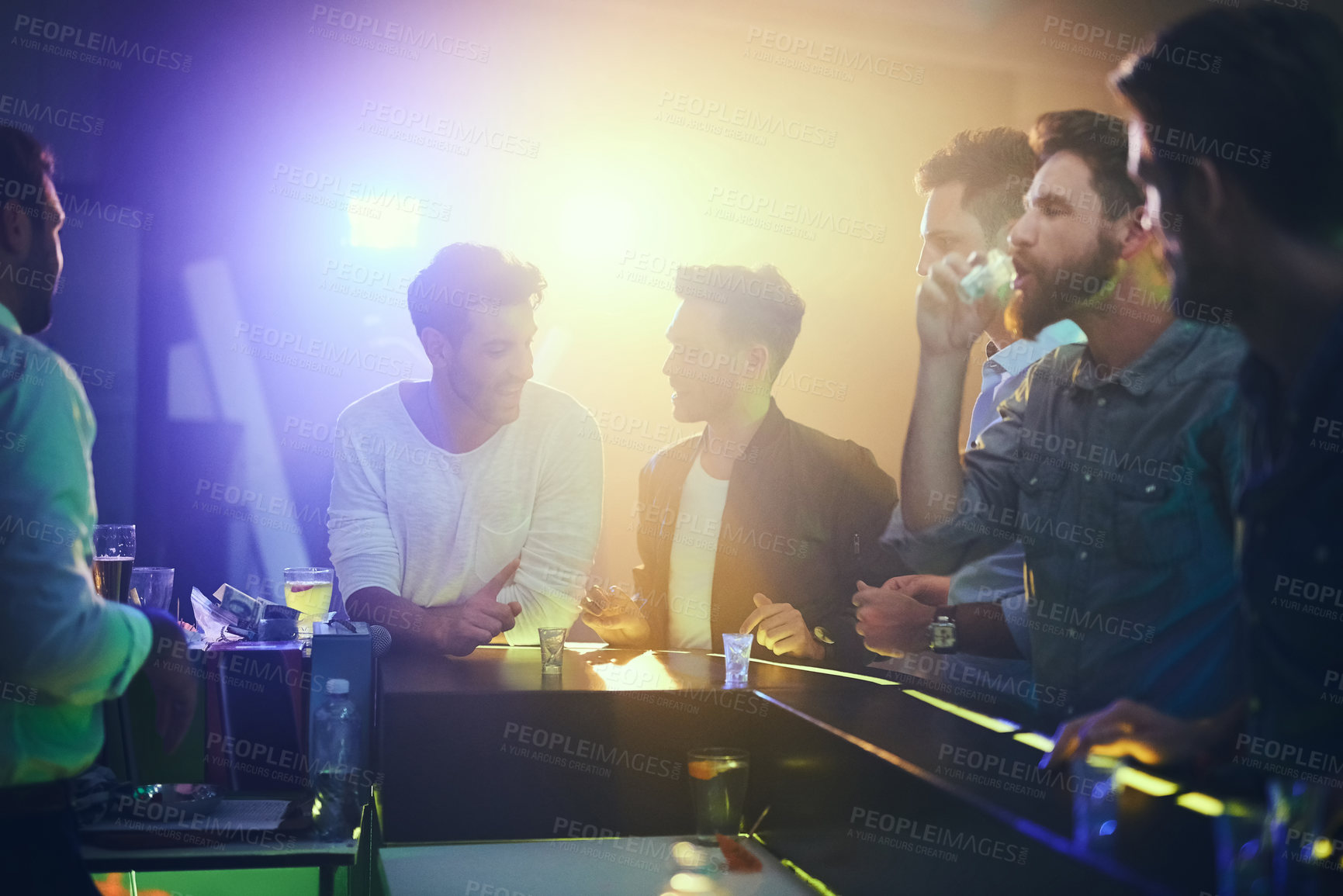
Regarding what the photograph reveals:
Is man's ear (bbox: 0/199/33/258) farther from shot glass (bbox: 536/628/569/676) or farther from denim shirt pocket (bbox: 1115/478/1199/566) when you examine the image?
denim shirt pocket (bbox: 1115/478/1199/566)

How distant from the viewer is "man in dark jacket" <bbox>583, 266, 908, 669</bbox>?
308cm

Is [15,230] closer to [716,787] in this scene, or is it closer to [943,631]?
[716,787]

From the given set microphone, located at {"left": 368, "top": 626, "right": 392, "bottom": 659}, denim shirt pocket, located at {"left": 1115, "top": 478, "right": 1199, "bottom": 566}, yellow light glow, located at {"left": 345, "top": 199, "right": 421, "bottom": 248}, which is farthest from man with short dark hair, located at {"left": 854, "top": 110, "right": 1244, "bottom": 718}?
yellow light glow, located at {"left": 345, "top": 199, "right": 421, "bottom": 248}

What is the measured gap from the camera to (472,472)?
10.3 feet

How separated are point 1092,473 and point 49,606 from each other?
7.64 ft

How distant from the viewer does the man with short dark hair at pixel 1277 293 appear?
5.68ft

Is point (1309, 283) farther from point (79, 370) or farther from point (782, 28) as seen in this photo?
point (79, 370)

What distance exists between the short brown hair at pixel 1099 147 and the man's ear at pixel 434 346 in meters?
1.90

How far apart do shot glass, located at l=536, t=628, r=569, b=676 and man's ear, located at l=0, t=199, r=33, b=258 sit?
1677 mm

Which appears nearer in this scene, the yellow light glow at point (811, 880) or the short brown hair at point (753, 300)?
the yellow light glow at point (811, 880)

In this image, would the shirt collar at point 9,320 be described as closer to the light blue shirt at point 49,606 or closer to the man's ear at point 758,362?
the light blue shirt at point 49,606

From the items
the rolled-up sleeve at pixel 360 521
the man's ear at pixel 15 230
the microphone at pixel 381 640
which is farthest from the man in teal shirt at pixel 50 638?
the rolled-up sleeve at pixel 360 521

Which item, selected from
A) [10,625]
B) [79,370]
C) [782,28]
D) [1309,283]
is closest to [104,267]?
[79,370]

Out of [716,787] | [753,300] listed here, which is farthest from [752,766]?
[753,300]
